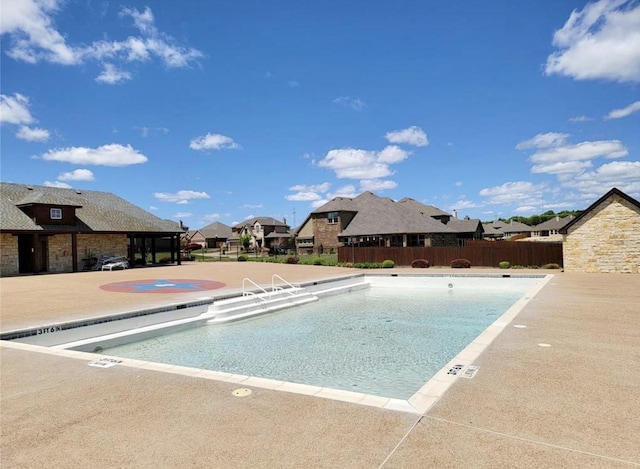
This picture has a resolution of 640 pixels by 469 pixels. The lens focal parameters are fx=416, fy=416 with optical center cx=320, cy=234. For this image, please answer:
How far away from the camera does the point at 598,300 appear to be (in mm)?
12195

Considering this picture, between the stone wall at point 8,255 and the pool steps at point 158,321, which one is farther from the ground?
the stone wall at point 8,255

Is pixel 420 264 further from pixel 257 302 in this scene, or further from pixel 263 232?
pixel 263 232

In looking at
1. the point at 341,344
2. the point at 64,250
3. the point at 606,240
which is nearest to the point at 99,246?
the point at 64,250

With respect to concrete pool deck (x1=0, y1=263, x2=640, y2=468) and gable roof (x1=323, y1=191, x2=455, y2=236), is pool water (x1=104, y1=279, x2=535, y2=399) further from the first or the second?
gable roof (x1=323, y1=191, x2=455, y2=236)

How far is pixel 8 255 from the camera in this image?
995 inches

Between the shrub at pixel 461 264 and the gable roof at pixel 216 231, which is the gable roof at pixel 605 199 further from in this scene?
the gable roof at pixel 216 231

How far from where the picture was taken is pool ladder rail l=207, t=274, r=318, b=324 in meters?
12.5

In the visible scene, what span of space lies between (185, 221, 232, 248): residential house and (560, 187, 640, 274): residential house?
65.0m

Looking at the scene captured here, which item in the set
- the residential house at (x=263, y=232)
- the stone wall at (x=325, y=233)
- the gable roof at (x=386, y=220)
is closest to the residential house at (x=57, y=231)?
the gable roof at (x=386, y=220)

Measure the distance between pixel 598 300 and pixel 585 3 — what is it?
12.1 metres

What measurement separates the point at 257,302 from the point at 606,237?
18.7 metres

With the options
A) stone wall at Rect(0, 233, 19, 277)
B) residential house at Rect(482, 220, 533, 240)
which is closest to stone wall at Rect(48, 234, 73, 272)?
stone wall at Rect(0, 233, 19, 277)

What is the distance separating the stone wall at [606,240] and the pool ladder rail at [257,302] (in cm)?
1506

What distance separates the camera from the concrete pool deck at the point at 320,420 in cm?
351
